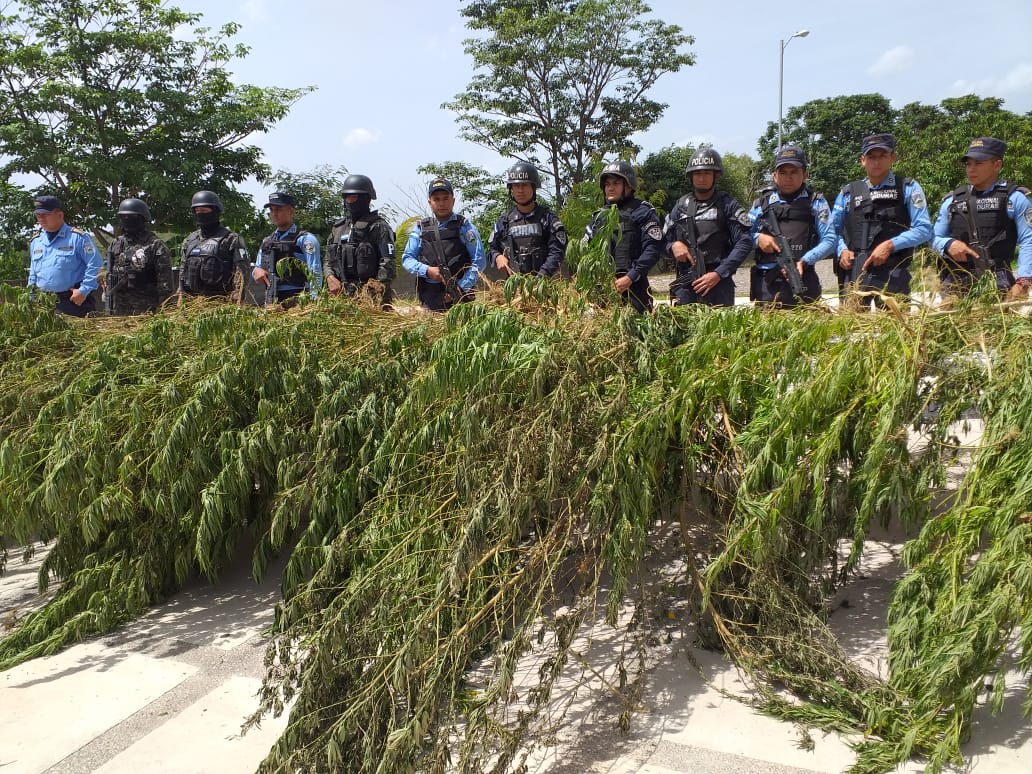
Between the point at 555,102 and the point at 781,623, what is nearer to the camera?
the point at 781,623

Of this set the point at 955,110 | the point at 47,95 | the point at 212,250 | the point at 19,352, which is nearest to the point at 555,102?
the point at 47,95

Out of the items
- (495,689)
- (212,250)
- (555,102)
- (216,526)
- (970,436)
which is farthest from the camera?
(555,102)

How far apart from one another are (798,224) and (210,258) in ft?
14.7

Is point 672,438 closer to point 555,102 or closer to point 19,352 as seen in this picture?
point 19,352

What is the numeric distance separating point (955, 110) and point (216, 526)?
3438 cm

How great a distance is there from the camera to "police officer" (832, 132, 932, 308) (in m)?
5.06

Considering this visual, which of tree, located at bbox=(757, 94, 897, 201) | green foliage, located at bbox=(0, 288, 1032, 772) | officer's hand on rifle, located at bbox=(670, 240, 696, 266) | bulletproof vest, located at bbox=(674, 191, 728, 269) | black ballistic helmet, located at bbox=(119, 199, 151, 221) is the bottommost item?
green foliage, located at bbox=(0, 288, 1032, 772)

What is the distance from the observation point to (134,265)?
6.71 metres

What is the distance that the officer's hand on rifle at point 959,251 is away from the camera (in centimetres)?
490

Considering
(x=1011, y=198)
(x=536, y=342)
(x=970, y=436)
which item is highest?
(x=1011, y=198)

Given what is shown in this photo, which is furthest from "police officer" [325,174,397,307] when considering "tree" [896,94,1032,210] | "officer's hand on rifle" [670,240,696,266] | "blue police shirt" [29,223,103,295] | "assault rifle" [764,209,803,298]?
"tree" [896,94,1032,210]

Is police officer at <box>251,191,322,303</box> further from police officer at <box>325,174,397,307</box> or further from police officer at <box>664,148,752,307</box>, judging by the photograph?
police officer at <box>664,148,752,307</box>

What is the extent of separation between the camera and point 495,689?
2.26 metres

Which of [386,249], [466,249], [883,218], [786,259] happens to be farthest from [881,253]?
[386,249]
